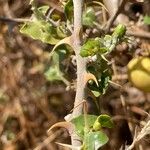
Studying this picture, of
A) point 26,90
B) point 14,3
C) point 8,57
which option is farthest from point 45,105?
point 14,3

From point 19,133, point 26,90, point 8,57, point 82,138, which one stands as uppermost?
point 82,138

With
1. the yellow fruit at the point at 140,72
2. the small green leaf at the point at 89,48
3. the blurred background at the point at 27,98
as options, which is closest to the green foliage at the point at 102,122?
the small green leaf at the point at 89,48

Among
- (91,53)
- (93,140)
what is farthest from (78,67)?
(93,140)

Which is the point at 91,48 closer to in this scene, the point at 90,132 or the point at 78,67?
the point at 78,67

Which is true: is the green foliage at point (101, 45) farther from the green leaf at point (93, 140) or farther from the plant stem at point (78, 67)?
the green leaf at point (93, 140)

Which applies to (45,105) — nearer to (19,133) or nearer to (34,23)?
(19,133)
